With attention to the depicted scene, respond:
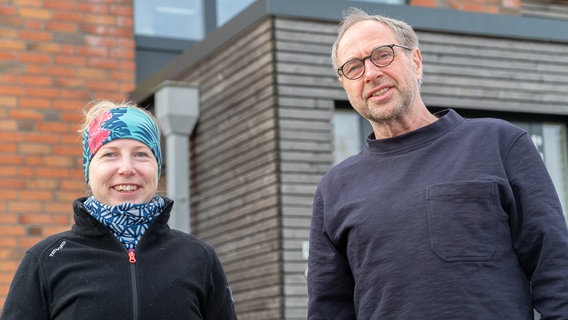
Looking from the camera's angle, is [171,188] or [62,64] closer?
[171,188]

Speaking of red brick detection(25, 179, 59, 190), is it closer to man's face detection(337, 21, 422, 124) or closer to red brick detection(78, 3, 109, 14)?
red brick detection(78, 3, 109, 14)

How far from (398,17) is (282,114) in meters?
1.25

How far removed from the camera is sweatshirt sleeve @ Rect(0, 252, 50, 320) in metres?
2.92

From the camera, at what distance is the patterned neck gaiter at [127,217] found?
3.00 m

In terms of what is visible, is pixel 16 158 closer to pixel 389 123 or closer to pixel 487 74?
pixel 487 74

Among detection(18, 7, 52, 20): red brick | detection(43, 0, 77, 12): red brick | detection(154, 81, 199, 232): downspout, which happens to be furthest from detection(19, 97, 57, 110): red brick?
detection(154, 81, 199, 232): downspout

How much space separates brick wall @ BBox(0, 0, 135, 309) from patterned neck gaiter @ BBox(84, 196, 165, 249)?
219 inches

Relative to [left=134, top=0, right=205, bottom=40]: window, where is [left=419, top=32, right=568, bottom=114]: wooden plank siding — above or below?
below

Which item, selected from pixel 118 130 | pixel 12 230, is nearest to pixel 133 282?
pixel 118 130

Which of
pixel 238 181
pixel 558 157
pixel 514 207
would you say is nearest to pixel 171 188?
pixel 238 181

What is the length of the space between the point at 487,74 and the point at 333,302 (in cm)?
542

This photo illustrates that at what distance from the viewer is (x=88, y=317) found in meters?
2.92

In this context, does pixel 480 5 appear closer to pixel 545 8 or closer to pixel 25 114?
pixel 545 8

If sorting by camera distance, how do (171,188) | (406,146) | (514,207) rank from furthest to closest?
(171,188), (406,146), (514,207)
